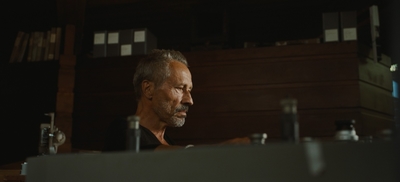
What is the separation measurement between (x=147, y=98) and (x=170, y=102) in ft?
0.38

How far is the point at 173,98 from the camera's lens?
2.07 m

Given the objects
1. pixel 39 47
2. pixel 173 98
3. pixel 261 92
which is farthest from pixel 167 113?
pixel 39 47

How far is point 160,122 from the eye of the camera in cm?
208

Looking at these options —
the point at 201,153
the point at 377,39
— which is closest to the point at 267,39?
the point at 377,39

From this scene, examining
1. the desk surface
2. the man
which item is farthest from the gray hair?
the desk surface

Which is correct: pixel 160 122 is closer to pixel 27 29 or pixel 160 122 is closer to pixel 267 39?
pixel 267 39

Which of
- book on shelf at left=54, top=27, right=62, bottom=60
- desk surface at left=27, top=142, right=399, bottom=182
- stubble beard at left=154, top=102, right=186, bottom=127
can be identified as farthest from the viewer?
book on shelf at left=54, top=27, right=62, bottom=60

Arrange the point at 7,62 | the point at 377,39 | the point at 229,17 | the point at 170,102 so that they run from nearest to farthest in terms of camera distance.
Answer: the point at 170,102 → the point at 377,39 → the point at 229,17 → the point at 7,62

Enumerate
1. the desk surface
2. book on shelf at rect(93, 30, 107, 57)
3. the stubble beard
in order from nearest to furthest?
the desk surface
the stubble beard
book on shelf at rect(93, 30, 107, 57)

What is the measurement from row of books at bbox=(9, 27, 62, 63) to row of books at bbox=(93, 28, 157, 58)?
383 millimetres

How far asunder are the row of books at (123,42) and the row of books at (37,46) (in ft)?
1.26

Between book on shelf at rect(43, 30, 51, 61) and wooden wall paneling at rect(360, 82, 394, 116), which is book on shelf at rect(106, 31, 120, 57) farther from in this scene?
wooden wall paneling at rect(360, 82, 394, 116)

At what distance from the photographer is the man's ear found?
6.91ft

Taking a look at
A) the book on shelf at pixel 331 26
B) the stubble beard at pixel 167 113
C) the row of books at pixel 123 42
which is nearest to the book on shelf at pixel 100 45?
the row of books at pixel 123 42
